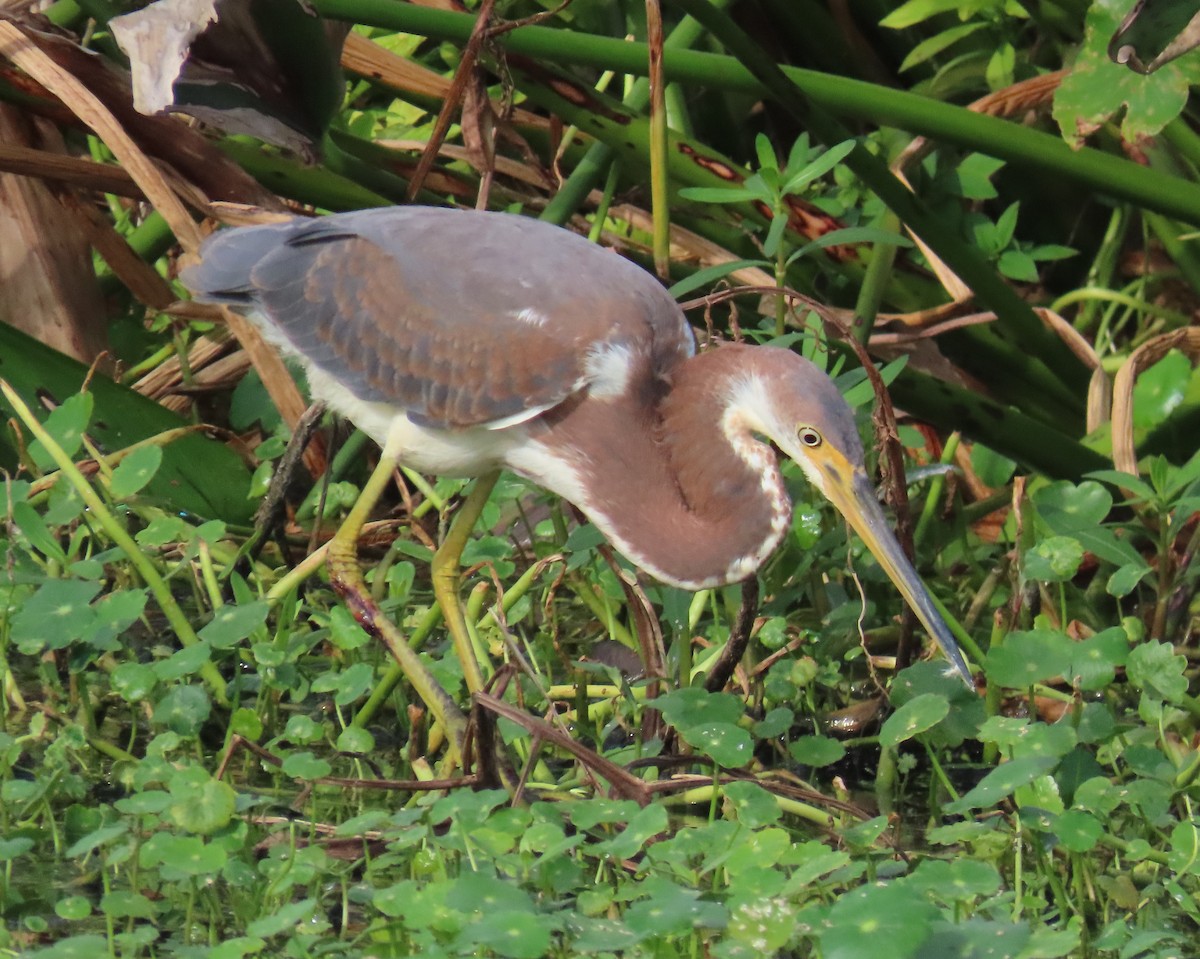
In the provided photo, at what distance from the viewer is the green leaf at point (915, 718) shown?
7.90 ft

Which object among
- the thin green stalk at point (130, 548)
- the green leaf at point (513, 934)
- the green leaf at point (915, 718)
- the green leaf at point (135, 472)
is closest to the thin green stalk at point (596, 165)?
the green leaf at point (135, 472)

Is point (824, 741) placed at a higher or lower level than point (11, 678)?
higher

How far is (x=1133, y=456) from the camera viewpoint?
339 centimetres

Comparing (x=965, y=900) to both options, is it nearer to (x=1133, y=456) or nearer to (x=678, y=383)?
(x=678, y=383)

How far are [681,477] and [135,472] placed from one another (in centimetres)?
93

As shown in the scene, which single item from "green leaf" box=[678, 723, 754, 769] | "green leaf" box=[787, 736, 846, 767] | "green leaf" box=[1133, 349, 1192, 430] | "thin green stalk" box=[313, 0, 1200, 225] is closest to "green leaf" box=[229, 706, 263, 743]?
"green leaf" box=[678, 723, 754, 769]

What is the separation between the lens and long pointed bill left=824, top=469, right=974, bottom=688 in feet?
8.14

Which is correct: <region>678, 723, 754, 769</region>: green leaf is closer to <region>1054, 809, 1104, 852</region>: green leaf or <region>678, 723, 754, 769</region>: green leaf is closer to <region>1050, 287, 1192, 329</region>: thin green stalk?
<region>1054, 809, 1104, 852</region>: green leaf

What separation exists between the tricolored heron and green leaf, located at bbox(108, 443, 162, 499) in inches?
13.3

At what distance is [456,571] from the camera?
10.1ft

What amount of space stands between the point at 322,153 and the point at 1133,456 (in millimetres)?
1721

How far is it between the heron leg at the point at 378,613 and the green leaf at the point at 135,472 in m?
0.35

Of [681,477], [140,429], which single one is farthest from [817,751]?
[140,429]

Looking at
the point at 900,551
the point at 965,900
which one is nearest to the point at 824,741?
the point at 900,551
